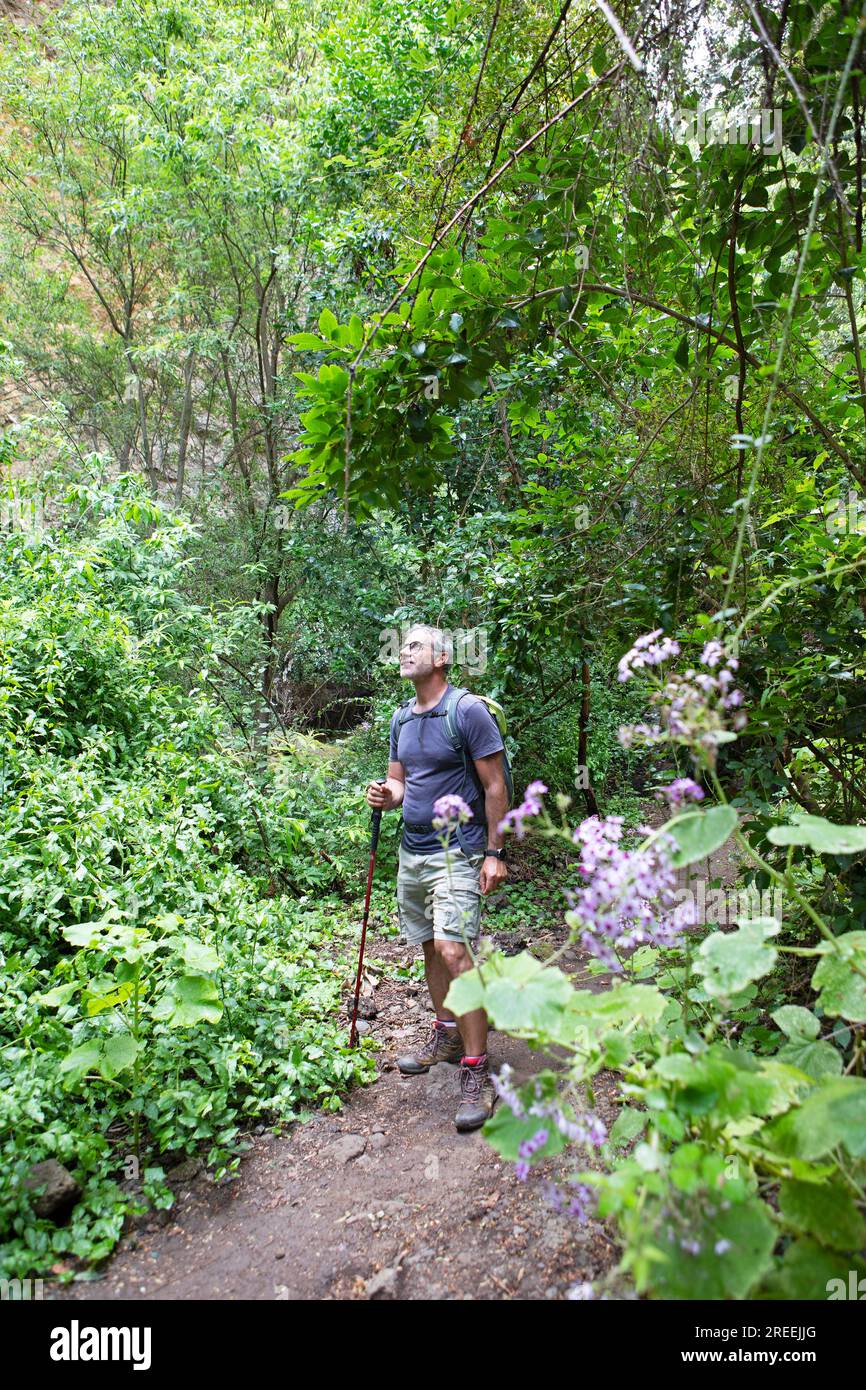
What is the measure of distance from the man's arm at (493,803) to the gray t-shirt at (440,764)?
0.04 meters


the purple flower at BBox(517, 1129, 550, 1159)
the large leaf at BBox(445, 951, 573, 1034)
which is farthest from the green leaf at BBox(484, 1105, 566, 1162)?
the large leaf at BBox(445, 951, 573, 1034)

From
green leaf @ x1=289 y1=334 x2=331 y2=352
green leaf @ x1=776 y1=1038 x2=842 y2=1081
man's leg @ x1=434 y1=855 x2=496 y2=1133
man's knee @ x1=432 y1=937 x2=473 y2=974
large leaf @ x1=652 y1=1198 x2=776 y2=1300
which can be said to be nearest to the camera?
large leaf @ x1=652 y1=1198 x2=776 y2=1300

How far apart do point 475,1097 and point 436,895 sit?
2.42 feet

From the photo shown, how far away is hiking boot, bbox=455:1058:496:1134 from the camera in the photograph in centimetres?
274

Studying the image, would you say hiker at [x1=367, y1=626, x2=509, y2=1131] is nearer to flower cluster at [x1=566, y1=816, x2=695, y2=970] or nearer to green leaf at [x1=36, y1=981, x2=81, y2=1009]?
green leaf at [x1=36, y1=981, x2=81, y2=1009]

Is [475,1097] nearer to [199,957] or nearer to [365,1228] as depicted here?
[365,1228]

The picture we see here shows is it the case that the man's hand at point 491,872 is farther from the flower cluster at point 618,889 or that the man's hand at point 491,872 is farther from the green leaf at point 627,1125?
the flower cluster at point 618,889

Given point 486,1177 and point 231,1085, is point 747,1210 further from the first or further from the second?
point 231,1085

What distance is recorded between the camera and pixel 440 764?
3.12 meters

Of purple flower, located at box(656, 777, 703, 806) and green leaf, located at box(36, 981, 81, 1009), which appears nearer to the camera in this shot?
purple flower, located at box(656, 777, 703, 806)

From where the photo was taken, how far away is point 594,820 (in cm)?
139

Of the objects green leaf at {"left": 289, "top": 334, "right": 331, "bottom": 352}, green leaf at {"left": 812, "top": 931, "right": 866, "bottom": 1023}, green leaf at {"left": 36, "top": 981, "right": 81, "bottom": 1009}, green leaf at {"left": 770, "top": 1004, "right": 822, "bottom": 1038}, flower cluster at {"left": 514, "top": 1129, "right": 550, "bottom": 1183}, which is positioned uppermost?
green leaf at {"left": 289, "top": 334, "right": 331, "bottom": 352}

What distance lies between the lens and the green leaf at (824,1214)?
109 centimetres

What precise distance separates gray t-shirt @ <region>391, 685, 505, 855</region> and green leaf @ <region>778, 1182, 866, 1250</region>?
199 centimetres
